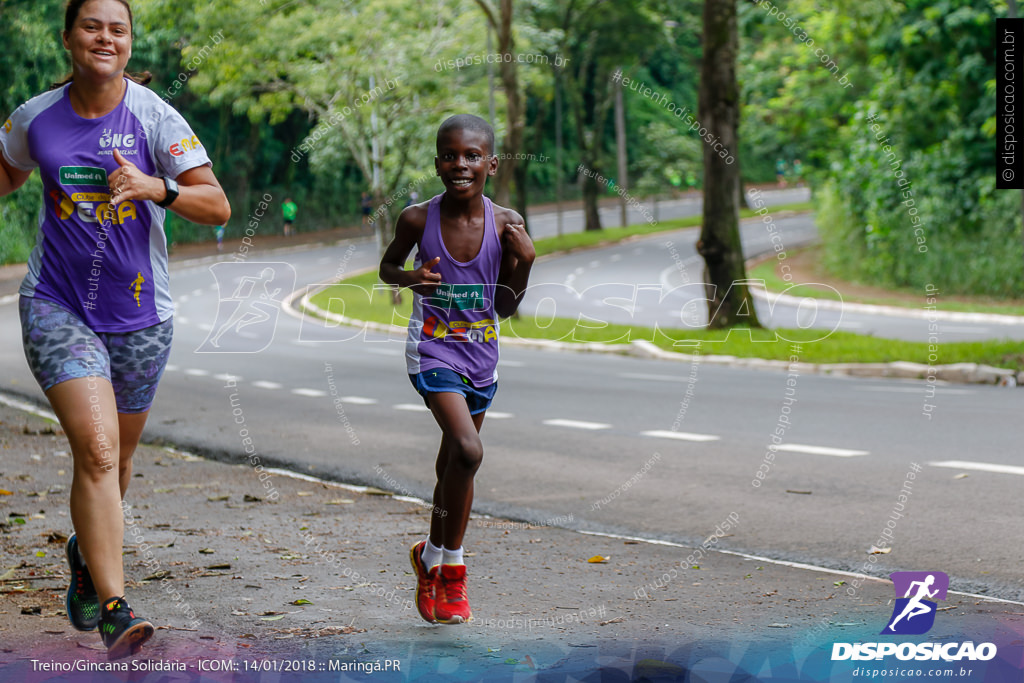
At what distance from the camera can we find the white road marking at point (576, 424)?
1087cm

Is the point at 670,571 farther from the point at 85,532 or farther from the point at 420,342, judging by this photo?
the point at 85,532

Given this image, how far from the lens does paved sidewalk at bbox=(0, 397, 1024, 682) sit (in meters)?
4.24

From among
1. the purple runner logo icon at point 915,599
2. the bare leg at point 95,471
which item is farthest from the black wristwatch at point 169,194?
the purple runner logo icon at point 915,599

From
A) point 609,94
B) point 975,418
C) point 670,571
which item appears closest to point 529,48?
point 609,94

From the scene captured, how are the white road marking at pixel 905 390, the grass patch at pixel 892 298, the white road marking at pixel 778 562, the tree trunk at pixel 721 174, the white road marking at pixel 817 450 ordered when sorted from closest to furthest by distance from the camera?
the white road marking at pixel 778 562
the white road marking at pixel 817 450
the white road marking at pixel 905 390
the tree trunk at pixel 721 174
the grass patch at pixel 892 298

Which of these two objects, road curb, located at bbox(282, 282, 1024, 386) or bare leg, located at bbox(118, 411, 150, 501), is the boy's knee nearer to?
bare leg, located at bbox(118, 411, 150, 501)

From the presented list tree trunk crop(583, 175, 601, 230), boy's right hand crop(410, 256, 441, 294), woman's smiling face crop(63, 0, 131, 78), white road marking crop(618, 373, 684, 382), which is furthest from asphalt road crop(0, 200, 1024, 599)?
tree trunk crop(583, 175, 601, 230)

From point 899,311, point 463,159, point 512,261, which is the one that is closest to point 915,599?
point 512,261

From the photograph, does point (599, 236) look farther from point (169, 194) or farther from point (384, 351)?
point (169, 194)

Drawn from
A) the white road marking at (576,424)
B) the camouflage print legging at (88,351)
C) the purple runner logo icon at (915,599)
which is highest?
the camouflage print legging at (88,351)

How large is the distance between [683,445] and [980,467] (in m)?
2.19

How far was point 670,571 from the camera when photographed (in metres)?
5.84

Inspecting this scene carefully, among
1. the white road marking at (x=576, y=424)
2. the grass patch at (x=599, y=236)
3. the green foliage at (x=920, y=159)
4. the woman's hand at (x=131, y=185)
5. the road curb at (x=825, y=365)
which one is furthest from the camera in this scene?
the grass patch at (x=599, y=236)

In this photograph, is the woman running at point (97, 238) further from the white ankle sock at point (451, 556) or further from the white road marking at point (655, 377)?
the white road marking at point (655, 377)
